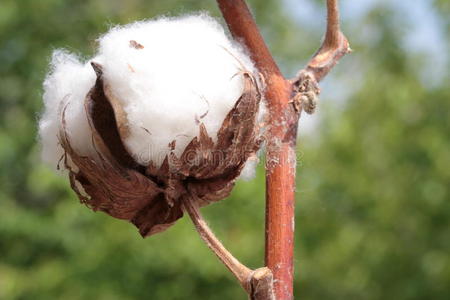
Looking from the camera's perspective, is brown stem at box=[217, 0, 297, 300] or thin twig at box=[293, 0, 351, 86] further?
thin twig at box=[293, 0, 351, 86]

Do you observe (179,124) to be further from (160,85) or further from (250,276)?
(250,276)

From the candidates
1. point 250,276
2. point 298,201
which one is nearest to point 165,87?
point 250,276

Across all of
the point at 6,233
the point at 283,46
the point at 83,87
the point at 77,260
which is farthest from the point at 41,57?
the point at 83,87

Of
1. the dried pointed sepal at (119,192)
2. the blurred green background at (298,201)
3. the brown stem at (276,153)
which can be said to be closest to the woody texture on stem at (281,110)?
the brown stem at (276,153)

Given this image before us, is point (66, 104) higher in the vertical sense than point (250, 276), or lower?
higher

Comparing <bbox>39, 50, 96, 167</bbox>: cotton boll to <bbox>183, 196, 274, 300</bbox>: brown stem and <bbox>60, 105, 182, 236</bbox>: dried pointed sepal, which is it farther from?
<bbox>183, 196, 274, 300</bbox>: brown stem

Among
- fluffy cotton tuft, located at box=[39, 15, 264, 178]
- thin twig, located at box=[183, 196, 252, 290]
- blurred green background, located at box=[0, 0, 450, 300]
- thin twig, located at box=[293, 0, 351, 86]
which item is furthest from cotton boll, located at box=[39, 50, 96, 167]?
blurred green background, located at box=[0, 0, 450, 300]

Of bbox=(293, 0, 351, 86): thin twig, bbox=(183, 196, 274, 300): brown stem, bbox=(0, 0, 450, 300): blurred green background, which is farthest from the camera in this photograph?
bbox=(0, 0, 450, 300): blurred green background
